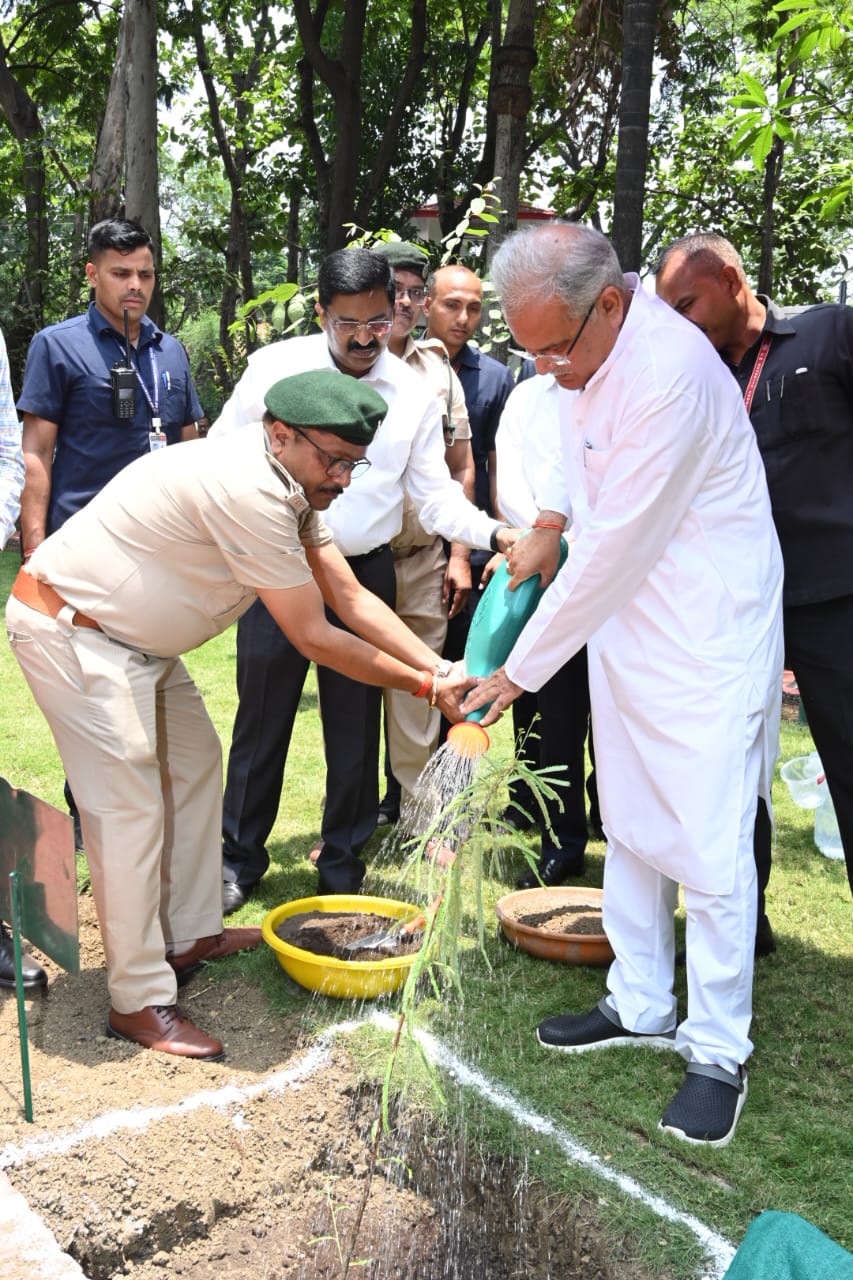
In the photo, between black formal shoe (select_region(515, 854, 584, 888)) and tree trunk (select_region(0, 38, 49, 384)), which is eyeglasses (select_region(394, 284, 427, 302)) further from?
tree trunk (select_region(0, 38, 49, 384))

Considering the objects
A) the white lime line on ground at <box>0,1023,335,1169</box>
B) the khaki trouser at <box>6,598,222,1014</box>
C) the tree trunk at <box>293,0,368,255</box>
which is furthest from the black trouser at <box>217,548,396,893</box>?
the tree trunk at <box>293,0,368,255</box>

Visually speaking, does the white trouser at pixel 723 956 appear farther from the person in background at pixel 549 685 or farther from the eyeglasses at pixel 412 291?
the eyeglasses at pixel 412 291

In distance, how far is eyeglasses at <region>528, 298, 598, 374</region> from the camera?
10.4 ft

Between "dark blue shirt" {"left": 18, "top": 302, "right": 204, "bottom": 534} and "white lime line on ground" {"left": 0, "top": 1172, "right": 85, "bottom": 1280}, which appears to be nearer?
"white lime line on ground" {"left": 0, "top": 1172, "right": 85, "bottom": 1280}

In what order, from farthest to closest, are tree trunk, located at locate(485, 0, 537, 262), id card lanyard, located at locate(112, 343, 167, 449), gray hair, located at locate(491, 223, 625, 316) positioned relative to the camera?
1. tree trunk, located at locate(485, 0, 537, 262)
2. id card lanyard, located at locate(112, 343, 167, 449)
3. gray hair, located at locate(491, 223, 625, 316)

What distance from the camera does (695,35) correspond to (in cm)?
1758

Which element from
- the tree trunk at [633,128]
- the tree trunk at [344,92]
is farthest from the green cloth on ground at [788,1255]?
the tree trunk at [344,92]

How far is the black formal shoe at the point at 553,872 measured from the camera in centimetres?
493

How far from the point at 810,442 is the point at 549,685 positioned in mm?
1584

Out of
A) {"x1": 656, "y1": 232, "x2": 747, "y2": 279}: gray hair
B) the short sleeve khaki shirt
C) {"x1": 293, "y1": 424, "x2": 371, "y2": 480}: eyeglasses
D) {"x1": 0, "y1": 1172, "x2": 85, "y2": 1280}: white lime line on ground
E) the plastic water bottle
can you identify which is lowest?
the plastic water bottle

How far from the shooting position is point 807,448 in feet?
12.2

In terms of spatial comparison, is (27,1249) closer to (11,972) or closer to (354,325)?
(11,972)

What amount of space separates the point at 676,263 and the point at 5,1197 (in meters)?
3.15

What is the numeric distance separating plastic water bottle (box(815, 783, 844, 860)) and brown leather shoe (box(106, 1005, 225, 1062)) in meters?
3.01
